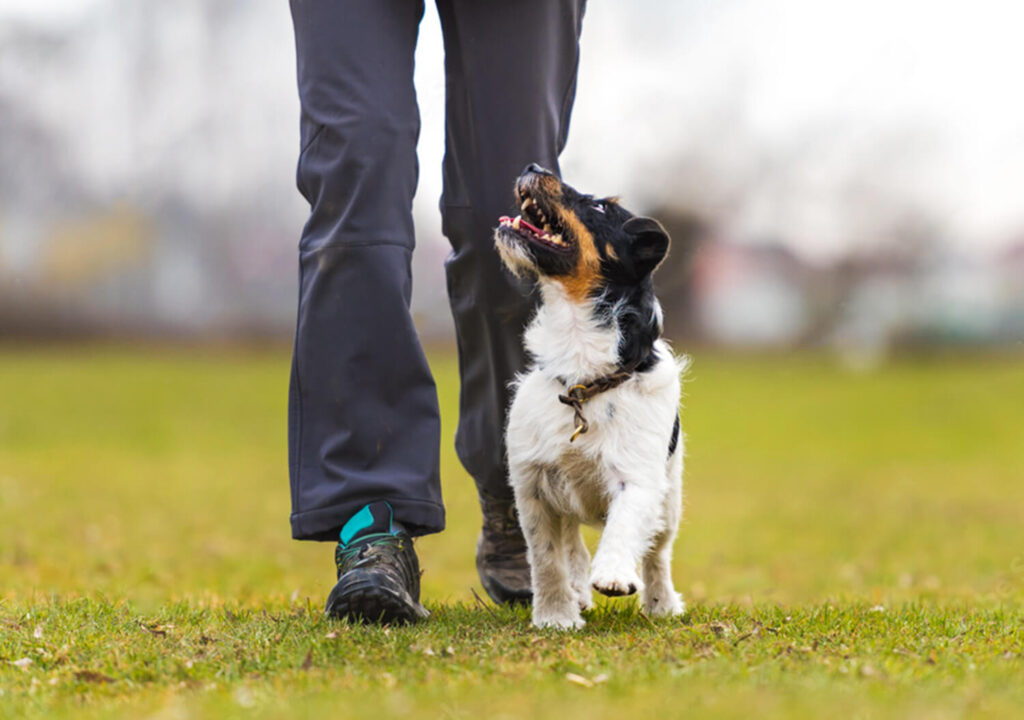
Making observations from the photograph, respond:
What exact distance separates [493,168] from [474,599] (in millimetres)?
1963

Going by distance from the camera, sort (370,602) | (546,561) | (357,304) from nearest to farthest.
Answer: (370,602), (357,304), (546,561)

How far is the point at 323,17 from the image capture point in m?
3.64

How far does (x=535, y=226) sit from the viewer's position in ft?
12.7

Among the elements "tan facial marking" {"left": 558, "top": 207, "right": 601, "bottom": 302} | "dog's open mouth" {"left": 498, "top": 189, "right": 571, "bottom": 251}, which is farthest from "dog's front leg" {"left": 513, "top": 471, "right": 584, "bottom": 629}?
"dog's open mouth" {"left": 498, "top": 189, "right": 571, "bottom": 251}

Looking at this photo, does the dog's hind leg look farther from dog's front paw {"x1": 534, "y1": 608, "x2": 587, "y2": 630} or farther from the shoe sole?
the shoe sole

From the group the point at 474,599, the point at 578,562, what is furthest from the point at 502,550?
the point at 474,599

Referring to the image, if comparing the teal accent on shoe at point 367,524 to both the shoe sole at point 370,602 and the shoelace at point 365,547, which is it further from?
the shoe sole at point 370,602

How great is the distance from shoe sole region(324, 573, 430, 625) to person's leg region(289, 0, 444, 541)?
0.24 m

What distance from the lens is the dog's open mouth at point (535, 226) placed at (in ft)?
12.4

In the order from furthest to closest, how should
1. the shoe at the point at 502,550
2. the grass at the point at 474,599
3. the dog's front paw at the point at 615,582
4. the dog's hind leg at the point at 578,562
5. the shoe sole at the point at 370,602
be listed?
the shoe at the point at 502,550, the dog's hind leg at the point at 578,562, the shoe sole at the point at 370,602, the dog's front paw at the point at 615,582, the grass at the point at 474,599

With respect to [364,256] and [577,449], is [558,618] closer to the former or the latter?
[577,449]

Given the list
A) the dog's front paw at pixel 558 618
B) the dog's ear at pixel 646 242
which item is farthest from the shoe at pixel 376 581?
the dog's ear at pixel 646 242

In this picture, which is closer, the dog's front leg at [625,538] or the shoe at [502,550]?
the dog's front leg at [625,538]

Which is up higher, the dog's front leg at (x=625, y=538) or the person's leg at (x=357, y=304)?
the person's leg at (x=357, y=304)
